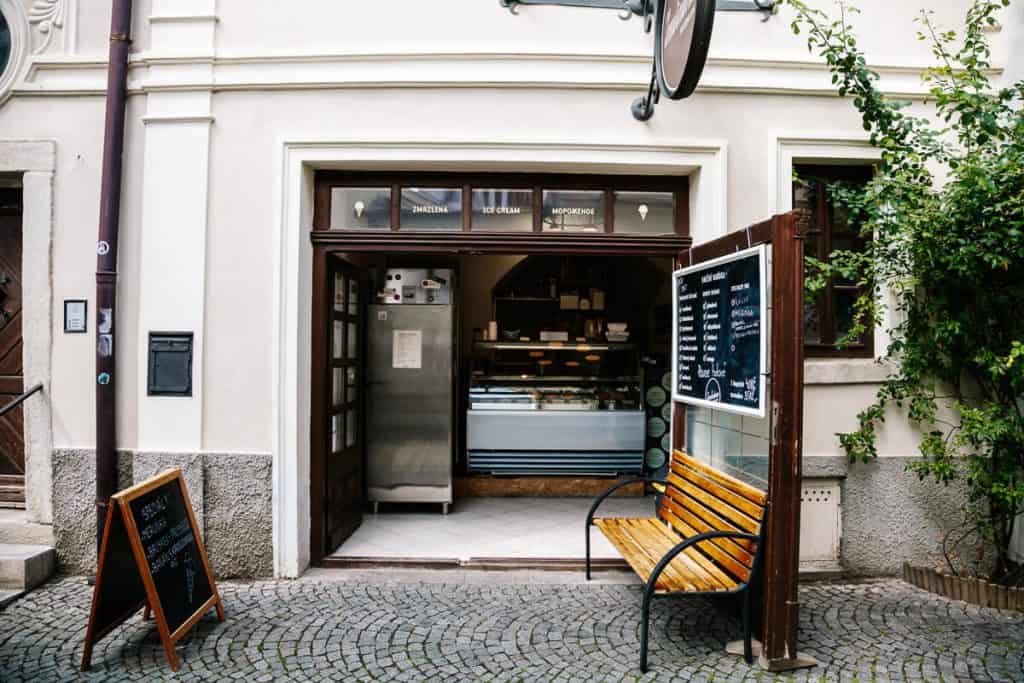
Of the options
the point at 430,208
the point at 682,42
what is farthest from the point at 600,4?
the point at 430,208

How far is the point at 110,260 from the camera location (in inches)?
183

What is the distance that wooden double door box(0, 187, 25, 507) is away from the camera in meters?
5.05

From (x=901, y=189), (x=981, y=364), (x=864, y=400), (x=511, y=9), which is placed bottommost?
(x=864, y=400)

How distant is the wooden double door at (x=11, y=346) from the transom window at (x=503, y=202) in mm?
2549

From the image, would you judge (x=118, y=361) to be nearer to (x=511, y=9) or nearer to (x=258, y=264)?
(x=258, y=264)

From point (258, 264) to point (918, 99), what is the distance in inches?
206

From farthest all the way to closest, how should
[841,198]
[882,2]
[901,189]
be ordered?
[882,2] → [841,198] → [901,189]

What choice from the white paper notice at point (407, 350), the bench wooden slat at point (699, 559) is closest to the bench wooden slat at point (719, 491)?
the bench wooden slat at point (699, 559)

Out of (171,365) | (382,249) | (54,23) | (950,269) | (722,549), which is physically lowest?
(722,549)

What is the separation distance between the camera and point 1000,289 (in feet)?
14.2

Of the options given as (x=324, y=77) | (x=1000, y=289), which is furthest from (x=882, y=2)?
(x=324, y=77)

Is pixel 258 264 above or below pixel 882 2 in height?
below

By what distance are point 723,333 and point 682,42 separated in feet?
5.65

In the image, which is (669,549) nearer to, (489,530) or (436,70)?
(489,530)
